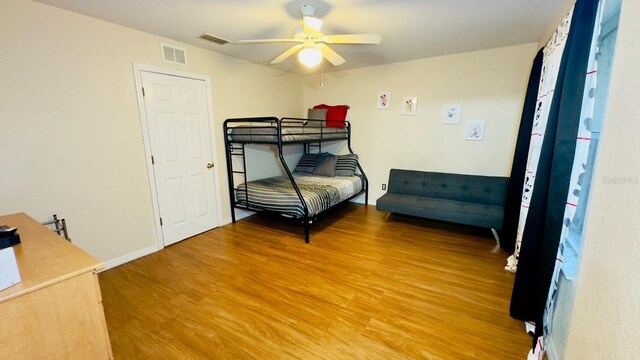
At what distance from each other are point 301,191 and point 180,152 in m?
Answer: 1.53

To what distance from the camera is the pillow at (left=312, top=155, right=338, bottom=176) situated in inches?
169

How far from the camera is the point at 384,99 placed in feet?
13.4

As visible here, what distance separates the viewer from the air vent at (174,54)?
277 cm

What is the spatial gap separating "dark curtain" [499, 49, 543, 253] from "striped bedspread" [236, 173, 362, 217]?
199cm

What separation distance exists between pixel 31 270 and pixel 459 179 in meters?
4.07

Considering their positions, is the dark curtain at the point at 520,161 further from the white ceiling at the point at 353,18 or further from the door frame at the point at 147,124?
the door frame at the point at 147,124

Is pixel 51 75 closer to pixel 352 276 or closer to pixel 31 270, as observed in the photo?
pixel 31 270

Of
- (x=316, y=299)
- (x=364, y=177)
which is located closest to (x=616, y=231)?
(x=316, y=299)

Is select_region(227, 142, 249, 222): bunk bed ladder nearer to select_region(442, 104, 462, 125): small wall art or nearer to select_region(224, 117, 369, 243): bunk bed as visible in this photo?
select_region(224, 117, 369, 243): bunk bed

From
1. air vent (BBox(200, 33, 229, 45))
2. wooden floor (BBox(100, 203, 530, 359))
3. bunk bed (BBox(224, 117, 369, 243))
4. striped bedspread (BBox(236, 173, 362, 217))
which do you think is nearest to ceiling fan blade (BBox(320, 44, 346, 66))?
bunk bed (BBox(224, 117, 369, 243))

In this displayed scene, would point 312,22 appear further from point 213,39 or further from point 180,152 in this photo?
point 180,152

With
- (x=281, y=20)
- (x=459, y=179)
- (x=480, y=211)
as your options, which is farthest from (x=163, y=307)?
(x=459, y=179)

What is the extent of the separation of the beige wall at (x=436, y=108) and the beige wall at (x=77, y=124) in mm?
2590

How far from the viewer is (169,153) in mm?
2941
